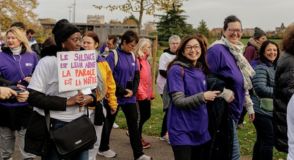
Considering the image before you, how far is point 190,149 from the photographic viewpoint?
4.55m

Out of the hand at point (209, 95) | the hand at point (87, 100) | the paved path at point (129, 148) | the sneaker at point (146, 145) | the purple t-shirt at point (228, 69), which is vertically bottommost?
the paved path at point (129, 148)

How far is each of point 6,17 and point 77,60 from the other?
1009 inches

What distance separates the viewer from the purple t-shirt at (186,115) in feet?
14.7

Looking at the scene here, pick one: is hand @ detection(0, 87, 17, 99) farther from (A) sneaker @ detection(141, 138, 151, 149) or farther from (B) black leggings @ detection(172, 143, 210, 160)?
(A) sneaker @ detection(141, 138, 151, 149)

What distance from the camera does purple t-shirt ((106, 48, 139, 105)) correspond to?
6.50m

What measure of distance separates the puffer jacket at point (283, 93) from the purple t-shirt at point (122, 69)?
282 cm

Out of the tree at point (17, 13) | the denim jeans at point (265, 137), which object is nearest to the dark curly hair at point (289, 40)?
the denim jeans at point (265, 137)

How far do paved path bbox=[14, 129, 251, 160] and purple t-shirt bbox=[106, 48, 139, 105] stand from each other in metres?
0.91

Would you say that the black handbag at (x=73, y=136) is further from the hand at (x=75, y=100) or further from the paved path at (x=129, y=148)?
the paved path at (x=129, y=148)

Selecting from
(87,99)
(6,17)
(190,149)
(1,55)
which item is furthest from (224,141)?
(6,17)

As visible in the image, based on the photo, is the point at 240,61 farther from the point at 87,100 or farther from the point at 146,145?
the point at 146,145

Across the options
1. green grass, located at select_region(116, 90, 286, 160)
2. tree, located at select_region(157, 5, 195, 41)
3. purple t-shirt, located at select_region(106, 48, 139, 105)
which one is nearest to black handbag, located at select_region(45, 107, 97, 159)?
purple t-shirt, located at select_region(106, 48, 139, 105)

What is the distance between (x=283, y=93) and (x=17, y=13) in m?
26.3

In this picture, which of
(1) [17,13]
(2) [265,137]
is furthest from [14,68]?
(1) [17,13]
